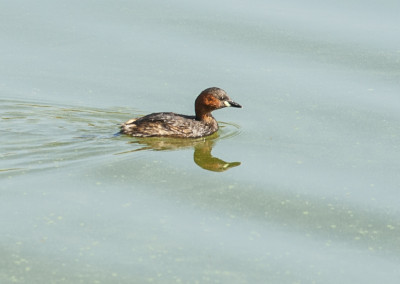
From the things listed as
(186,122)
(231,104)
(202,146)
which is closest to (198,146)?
(202,146)

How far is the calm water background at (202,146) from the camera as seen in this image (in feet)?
22.4

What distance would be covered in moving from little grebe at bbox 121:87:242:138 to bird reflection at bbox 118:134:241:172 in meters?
0.08

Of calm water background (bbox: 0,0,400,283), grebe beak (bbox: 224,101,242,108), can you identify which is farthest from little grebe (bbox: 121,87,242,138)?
calm water background (bbox: 0,0,400,283)

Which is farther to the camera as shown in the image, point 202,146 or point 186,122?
point 186,122

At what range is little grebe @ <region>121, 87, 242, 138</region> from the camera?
31.7ft

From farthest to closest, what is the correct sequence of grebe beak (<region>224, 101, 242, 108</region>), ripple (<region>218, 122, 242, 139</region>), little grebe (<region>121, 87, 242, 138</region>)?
grebe beak (<region>224, 101, 242, 108</region>) → ripple (<region>218, 122, 242, 139</region>) → little grebe (<region>121, 87, 242, 138</region>)

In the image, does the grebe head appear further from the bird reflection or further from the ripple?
the bird reflection

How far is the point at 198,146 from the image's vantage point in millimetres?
9773

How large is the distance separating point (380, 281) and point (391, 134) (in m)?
3.14

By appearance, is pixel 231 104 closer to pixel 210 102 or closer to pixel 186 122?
pixel 210 102

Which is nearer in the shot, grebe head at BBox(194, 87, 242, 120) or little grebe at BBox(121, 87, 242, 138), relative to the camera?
little grebe at BBox(121, 87, 242, 138)

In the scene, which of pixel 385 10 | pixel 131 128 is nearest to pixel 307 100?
pixel 131 128

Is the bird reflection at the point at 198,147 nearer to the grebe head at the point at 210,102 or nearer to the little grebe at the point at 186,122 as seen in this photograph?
the little grebe at the point at 186,122

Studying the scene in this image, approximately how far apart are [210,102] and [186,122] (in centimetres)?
37
